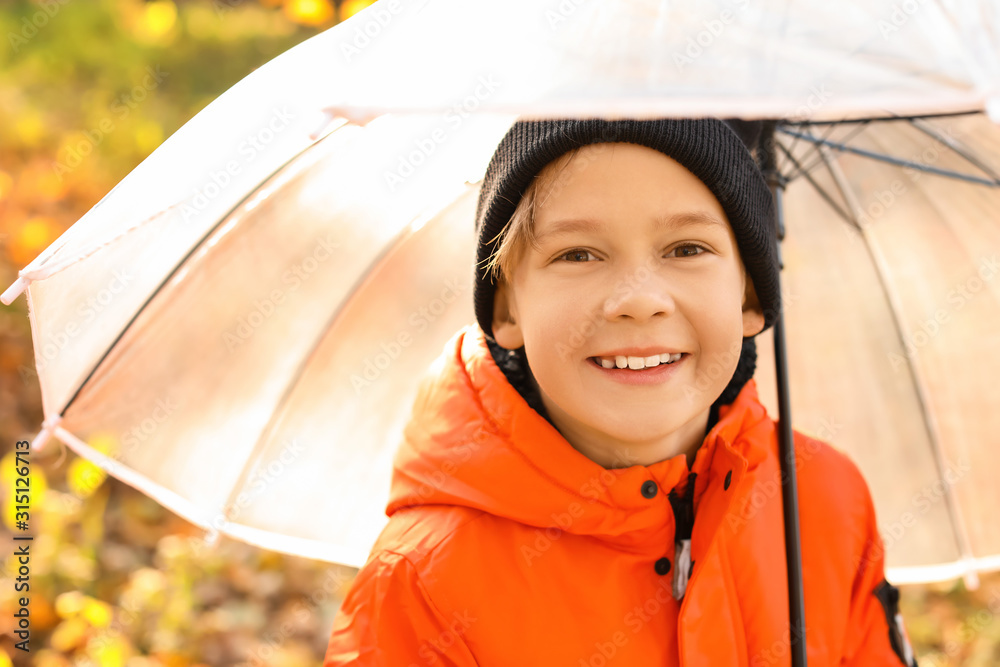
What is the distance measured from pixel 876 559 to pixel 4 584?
302 centimetres

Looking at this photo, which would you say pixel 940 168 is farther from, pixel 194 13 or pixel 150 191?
pixel 194 13

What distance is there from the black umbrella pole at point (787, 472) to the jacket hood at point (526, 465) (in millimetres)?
51

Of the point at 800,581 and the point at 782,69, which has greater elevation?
the point at 782,69

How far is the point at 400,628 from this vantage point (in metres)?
1.71

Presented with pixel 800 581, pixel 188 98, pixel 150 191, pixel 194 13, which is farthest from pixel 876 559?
pixel 194 13

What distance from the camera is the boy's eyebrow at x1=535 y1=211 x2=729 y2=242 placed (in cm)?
157

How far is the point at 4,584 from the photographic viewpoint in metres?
3.32

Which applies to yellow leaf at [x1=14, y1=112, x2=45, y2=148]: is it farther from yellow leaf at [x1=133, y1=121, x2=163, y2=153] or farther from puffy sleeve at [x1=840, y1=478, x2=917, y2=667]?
puffy sleeve at [x1=840, y1=478, x2=917, y2=667]

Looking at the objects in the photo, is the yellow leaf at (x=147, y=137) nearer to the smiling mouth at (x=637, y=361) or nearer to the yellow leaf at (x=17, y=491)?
Answer: the yellow leaf at (x=17, y=491)

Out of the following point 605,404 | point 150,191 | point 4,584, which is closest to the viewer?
point 150,191

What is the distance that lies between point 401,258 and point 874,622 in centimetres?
135

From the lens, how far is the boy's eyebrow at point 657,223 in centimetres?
157

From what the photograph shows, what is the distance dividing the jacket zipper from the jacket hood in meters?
0.01

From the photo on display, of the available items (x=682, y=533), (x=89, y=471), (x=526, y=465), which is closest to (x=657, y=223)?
(x=526, y=465)
